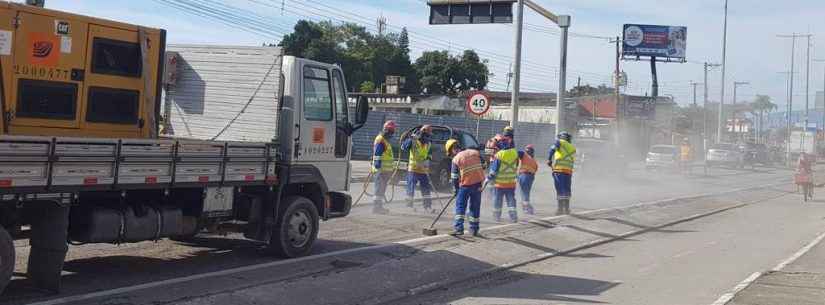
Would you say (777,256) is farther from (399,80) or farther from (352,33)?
(352,33)

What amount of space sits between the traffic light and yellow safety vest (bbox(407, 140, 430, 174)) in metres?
8.24

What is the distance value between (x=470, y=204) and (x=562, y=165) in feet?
15.0

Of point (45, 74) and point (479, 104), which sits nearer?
point (45, 74)

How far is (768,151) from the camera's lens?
207 ft

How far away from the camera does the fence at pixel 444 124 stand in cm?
3541

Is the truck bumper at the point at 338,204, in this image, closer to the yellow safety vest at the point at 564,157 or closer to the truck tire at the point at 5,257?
the truck tire at the point at 5,257

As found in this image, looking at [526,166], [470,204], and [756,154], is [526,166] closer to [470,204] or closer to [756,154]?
[470,204]

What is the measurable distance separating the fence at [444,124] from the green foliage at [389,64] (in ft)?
60.3

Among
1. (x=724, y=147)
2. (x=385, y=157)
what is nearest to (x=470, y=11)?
(x=385, y=157)

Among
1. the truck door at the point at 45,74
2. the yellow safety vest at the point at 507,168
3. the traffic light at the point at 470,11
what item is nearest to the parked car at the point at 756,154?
the traffic light at the point at 470,11

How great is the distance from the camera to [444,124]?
128ft

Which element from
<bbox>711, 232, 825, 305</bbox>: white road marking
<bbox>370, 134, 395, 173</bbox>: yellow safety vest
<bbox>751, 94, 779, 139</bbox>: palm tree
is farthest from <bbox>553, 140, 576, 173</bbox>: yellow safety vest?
<bbox>751, 94, 779, 139</bbox>: palm tree

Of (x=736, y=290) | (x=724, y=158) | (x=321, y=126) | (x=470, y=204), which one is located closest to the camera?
(x=736, y=290)

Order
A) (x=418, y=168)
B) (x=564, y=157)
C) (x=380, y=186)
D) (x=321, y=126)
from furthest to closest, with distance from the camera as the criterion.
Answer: (x=564, y=157) → (x=418, y=168) → (x=380, y=186) → (x=321, y=126)
